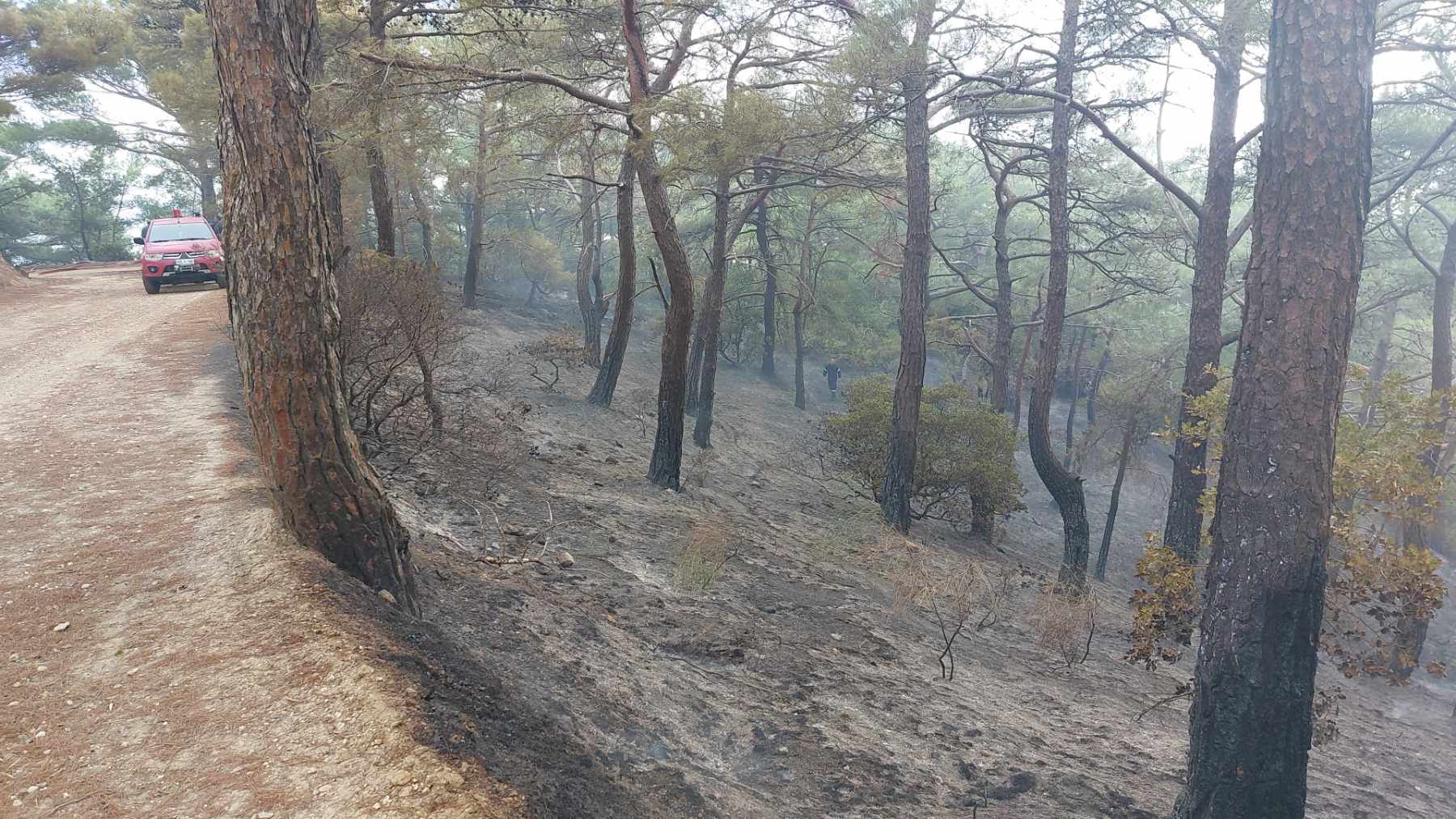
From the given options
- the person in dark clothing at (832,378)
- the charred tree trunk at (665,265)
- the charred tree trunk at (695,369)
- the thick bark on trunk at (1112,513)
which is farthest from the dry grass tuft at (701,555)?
the person in dark clothing at (832,378)

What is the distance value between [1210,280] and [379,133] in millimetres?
11479

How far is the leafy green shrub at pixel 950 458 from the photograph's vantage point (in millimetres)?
15539

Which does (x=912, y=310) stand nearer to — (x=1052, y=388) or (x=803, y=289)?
(x=1052, y=388)

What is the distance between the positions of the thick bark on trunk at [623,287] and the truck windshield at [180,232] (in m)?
8.92

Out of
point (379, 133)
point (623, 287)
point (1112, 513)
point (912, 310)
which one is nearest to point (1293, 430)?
point (912, 310)

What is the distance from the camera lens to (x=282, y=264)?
426 cm

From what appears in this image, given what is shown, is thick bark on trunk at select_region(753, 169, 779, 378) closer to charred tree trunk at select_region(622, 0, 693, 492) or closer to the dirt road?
charred tree trunk at select_region(622, 0, 693, 492)

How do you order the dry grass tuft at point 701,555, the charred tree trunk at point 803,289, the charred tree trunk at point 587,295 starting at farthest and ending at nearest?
1. the charred tree trunk at point 803,289
2. the charred tree trunk at point 587,295
3. the dry grass tuft at point 701,555

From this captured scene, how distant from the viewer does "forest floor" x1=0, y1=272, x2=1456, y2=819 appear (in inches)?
125

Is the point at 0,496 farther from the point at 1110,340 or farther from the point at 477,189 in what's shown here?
the point at 1110,340

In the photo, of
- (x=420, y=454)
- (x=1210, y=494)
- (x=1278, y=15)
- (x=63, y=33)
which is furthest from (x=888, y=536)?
(x=63, y=33)

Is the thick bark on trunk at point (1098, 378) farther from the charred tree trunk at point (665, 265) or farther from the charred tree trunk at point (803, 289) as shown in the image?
the charred tree trunk at point (665, 265)

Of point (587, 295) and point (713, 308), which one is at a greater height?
point (587, 295)

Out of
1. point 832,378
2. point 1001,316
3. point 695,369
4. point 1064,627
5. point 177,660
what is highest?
point 1001,316
